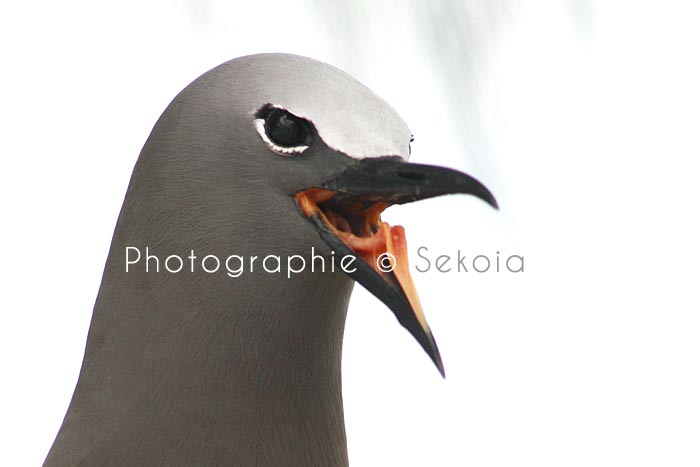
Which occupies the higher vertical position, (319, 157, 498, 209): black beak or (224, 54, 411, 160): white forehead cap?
(224, 54, 411, 160): white forehead cap

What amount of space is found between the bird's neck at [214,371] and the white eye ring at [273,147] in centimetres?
18

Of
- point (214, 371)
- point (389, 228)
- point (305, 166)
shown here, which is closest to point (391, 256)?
point (389, 228)

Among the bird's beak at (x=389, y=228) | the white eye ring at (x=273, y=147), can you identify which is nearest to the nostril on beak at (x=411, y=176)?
the bird's beak at (x=389, y=228)

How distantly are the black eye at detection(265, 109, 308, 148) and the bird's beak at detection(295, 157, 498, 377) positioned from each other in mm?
70

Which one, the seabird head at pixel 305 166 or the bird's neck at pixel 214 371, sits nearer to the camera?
the seabird head at pixel 305 166

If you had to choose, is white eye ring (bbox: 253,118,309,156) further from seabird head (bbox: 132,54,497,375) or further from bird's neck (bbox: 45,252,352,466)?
bird's neck (bbox: 45,252,352,466)

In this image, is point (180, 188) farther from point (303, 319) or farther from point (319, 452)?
point (319, 452)

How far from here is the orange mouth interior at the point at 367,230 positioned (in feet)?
4.81

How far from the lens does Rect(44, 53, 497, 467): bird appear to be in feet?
4.99

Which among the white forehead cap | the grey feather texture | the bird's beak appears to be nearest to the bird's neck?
the grey feather texture

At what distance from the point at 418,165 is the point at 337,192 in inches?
4.6

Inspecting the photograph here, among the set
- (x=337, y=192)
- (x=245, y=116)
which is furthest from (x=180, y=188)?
(x=337, y=192)

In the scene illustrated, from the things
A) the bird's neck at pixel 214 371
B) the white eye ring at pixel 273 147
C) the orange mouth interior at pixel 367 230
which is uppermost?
the white eye ring at pixel 273 147

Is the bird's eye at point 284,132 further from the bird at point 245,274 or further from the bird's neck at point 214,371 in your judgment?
the bird's neck at point 214,371
